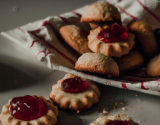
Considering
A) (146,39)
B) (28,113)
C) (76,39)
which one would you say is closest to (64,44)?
(76,39)

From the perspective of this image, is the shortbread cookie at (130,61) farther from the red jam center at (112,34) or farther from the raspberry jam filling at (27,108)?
the raspberry jam filling at (27,108)

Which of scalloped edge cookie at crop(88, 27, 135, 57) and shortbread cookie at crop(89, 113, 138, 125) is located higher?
scalloped edge cookie at crop(88, 27, 135, 57)

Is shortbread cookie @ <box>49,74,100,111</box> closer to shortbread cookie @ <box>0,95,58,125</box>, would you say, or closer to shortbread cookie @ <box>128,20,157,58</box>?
shortbread cookie @ <box>0,95,58,125</box>

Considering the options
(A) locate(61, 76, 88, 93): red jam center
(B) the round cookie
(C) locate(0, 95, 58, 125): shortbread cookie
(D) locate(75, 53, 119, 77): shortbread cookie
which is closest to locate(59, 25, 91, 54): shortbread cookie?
(D) locate(75, 53, 119, 77): shortbread cookie

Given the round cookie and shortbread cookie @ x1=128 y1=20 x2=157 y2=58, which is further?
shortbread cookie @ x1=128 y1=20 x2=157 y2=58

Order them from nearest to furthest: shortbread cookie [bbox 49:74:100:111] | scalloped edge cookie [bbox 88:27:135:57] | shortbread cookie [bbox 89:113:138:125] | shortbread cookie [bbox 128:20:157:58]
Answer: shortbread cookie [bbox 89:113:138:125], shortbread cookie [bbox 49:74:100:111], scalloped edge cookie [bbox 88:27:135:57], shortbread cookie [bbox 128:20:157:58]

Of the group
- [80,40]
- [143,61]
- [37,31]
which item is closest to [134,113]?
[143,61]
